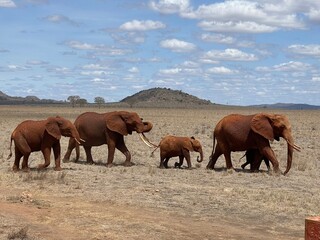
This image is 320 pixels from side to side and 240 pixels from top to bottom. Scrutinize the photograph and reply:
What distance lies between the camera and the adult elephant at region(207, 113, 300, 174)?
57.6ft

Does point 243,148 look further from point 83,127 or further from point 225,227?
point 225,227

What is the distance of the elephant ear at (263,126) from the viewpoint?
1752 cm

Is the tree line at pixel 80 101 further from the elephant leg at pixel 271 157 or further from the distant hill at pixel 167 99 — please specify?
the elephant leg at pixel 271 157

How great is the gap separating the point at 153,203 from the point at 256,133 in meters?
6.27

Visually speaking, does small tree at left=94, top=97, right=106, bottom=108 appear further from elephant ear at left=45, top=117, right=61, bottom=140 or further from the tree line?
elephant ear at left=45, top=117, right=61, bottom=140

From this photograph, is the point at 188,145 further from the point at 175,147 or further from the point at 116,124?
the point at 116,124

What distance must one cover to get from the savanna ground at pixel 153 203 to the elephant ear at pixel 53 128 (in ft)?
3.63

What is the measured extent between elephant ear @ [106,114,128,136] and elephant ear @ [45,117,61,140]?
2.87 m

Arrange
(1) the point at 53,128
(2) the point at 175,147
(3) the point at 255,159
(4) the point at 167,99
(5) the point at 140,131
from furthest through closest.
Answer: (4) the point at 167,99, (5) the point at 140,131, (2) the point at 175,147, (3) the point at 255,159, (1) the point at 53,128

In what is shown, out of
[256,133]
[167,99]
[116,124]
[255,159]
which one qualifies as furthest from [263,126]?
[167,99]

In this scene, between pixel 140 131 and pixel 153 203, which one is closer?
pixel 153 203

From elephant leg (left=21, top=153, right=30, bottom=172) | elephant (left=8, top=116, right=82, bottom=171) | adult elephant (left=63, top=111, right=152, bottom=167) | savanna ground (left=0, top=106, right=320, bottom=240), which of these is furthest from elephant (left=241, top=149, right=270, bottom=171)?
elephant leg (left=21, top=153, right=30, bottom=172)

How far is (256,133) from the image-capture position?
57.8 feet

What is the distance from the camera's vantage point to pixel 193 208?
1185 cm
